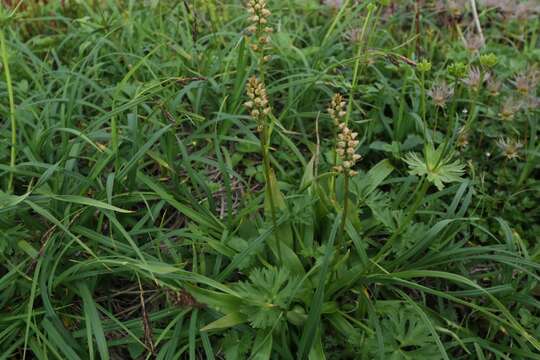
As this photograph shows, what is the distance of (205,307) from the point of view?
201 centimetres

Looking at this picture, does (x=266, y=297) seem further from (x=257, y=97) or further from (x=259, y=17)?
(x=259, y=17)

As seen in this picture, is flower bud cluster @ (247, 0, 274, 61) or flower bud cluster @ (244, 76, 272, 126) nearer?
flower bud cluster @ (244, 76, 272, 126)

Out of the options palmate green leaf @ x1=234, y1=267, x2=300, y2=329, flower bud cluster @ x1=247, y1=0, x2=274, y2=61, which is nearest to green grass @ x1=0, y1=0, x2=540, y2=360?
palmate green leaf @ x1=234, y1=267, x2=300, y2=329

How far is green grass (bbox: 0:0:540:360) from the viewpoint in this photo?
1.94m

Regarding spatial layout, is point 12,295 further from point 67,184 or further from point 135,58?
point 135,58

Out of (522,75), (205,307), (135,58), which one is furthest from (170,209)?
(522,75)

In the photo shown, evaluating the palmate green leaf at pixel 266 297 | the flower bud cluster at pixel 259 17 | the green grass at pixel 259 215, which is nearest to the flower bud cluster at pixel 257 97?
the green grass at pixel 259 215

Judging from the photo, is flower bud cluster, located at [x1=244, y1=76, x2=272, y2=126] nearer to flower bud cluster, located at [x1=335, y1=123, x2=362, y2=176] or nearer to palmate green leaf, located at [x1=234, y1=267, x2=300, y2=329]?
flower bud cluster, located at [x1=335, y1=123, x2=362, y2=176]

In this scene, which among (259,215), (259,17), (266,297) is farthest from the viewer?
(259,215)

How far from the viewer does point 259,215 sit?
2266mm

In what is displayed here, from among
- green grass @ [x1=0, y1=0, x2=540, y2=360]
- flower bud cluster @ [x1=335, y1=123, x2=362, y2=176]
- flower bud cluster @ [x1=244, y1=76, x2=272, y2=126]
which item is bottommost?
green grass @ [x1=0, y1=0, x2=540, y2=360]

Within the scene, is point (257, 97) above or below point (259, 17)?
below

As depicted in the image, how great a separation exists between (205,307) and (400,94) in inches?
56.6

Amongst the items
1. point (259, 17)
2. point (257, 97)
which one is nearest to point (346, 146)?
point (257, 97)
